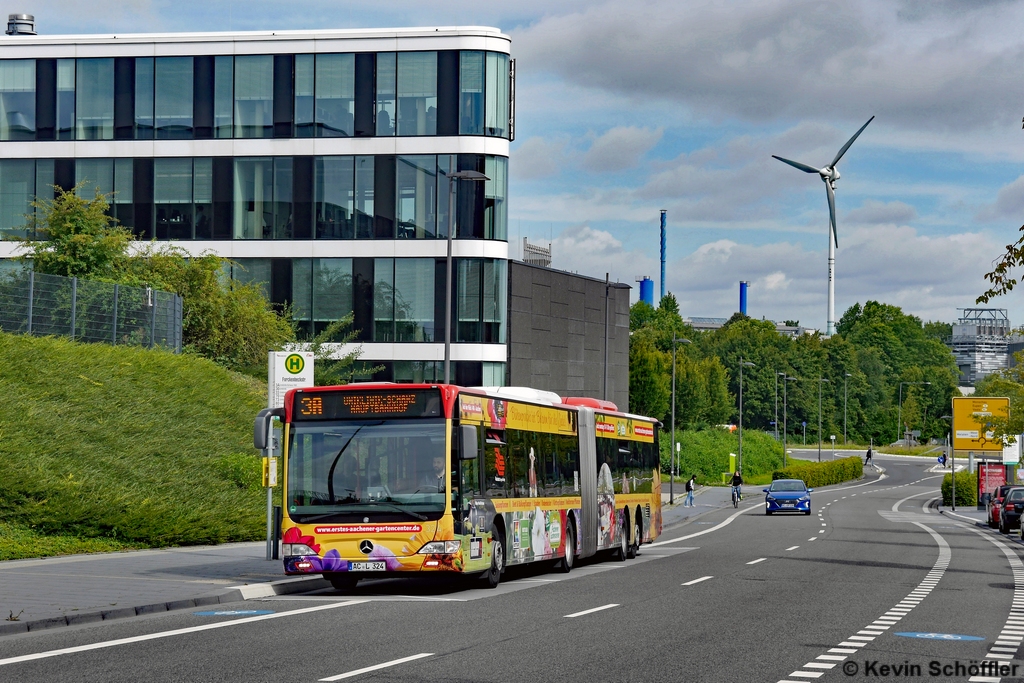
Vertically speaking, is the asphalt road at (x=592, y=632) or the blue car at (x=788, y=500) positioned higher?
the asphalt road at (x=592, y=632)

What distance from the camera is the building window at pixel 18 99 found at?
52688 millimetres

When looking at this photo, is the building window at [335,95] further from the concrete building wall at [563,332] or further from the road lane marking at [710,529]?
the road lane marking at [710,529]

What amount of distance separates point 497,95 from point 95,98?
15998mm

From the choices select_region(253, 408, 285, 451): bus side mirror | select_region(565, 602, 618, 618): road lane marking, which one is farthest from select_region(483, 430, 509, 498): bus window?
select_region(565, 602, 618, 618): road lane marking

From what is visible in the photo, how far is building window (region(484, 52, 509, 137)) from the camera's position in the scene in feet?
167

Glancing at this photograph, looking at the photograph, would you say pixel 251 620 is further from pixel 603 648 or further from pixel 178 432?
pixel 178 432

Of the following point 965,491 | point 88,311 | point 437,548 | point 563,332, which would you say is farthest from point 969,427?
point 437,548

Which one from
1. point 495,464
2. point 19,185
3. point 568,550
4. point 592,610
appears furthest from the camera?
point 19,185

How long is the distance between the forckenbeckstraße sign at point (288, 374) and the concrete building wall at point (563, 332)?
1389 inches

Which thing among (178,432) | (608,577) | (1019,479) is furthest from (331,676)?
(1019,479)

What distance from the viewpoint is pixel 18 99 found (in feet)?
173

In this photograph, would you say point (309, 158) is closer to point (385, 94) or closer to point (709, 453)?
point (385, 94)

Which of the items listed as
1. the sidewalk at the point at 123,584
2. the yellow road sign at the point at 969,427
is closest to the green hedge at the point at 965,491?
the yellow road sign at the point at 969,427

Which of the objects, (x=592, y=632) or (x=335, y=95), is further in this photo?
(x=335, y=95)
